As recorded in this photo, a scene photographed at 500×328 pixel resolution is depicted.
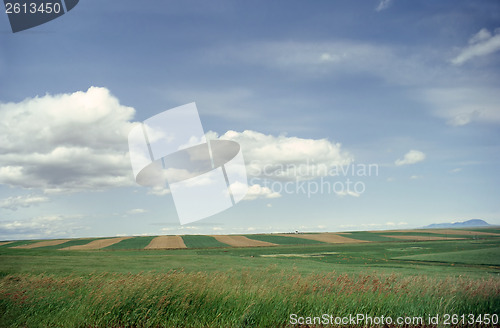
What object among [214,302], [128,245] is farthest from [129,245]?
[214,302]

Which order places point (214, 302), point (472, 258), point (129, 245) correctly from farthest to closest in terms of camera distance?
point (129, 245)
point (472, 258)
point (214, 302)

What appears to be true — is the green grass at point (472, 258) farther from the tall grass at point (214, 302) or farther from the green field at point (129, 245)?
the green field at point (129, 245)

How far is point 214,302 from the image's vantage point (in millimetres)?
16297

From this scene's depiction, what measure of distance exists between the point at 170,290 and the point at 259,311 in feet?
14.3

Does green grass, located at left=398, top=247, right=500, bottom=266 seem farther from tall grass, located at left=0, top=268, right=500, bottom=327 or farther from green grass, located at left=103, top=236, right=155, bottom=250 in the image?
green grass, located at left=103, top=236, right=155, bottom=250

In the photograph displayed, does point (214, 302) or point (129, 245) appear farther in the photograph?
point (129, 245)

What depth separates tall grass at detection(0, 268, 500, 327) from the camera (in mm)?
15281

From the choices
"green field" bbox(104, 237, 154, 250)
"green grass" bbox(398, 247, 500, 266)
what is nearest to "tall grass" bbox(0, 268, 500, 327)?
"green grass" bbox(398, 247, 500, 266)

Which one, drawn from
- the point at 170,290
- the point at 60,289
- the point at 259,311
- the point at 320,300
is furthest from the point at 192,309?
the point at 60,289

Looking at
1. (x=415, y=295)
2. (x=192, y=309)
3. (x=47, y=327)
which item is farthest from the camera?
(x=415, y=295)

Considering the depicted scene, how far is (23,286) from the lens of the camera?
1828 cm

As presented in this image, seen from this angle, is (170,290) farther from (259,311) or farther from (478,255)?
(478,255)

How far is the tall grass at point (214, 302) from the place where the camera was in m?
15.3

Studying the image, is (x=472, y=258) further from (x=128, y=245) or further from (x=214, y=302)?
(x=128, y=245)
